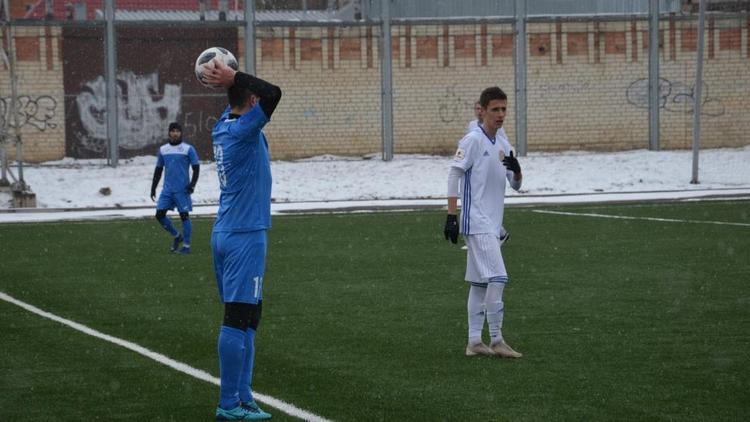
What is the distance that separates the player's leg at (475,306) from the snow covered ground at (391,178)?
769 inches

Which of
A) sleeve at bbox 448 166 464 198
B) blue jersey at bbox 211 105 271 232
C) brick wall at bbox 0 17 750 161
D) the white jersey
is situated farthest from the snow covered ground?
blue jersey at bbox 211 105 271 232

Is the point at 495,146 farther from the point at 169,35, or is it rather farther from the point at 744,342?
the point at 169,35

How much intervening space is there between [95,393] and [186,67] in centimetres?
2704

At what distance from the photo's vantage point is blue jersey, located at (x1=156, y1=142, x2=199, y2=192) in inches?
712

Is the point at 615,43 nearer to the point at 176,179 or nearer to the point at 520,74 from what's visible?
the point at 520,74

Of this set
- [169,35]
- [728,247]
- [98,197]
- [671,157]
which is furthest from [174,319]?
[671,157]

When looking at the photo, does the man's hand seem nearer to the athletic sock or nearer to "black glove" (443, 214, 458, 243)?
"black glove" (443, 214, 458, 243)

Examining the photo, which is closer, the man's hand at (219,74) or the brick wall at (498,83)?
the man's hand at (219,74)

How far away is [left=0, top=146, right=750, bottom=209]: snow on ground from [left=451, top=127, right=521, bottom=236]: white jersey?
822 inches

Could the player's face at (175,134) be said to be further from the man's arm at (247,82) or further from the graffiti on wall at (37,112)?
the graffiti on wall at (37,112)

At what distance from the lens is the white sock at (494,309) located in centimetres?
916

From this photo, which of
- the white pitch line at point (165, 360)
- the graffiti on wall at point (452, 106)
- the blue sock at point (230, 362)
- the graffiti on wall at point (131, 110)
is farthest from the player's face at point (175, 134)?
the graffiti on wall at point (452, 106)

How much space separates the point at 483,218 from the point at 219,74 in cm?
316

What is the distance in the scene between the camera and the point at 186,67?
3431 cm
